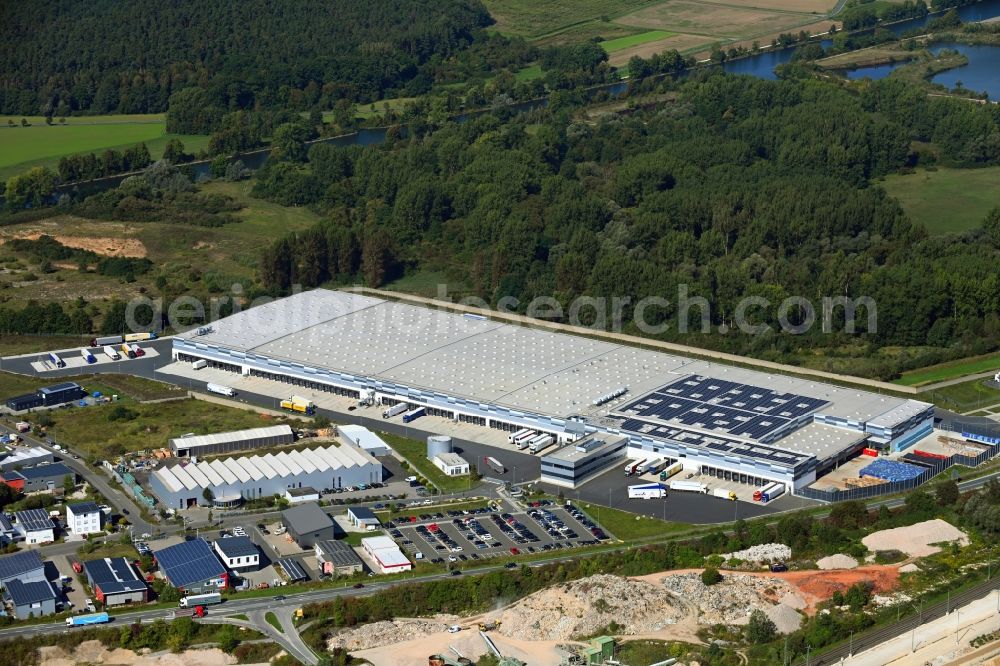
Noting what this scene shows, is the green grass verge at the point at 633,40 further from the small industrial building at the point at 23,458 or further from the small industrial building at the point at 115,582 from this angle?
the small industrial building at the point at 115,582

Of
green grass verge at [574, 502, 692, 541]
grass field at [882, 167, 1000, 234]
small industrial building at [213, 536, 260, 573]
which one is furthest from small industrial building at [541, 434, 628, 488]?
grass field at [882, 167, 1000, 234]

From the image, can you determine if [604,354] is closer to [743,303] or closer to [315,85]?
[743,303]

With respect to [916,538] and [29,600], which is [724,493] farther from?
[29,600]

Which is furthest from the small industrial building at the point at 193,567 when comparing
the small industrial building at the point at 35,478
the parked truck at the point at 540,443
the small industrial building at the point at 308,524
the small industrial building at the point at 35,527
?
the parked truck at the point at 540,443

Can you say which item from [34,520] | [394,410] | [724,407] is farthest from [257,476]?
[724,407]

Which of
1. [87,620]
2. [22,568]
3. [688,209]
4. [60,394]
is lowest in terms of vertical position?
[87,620]
